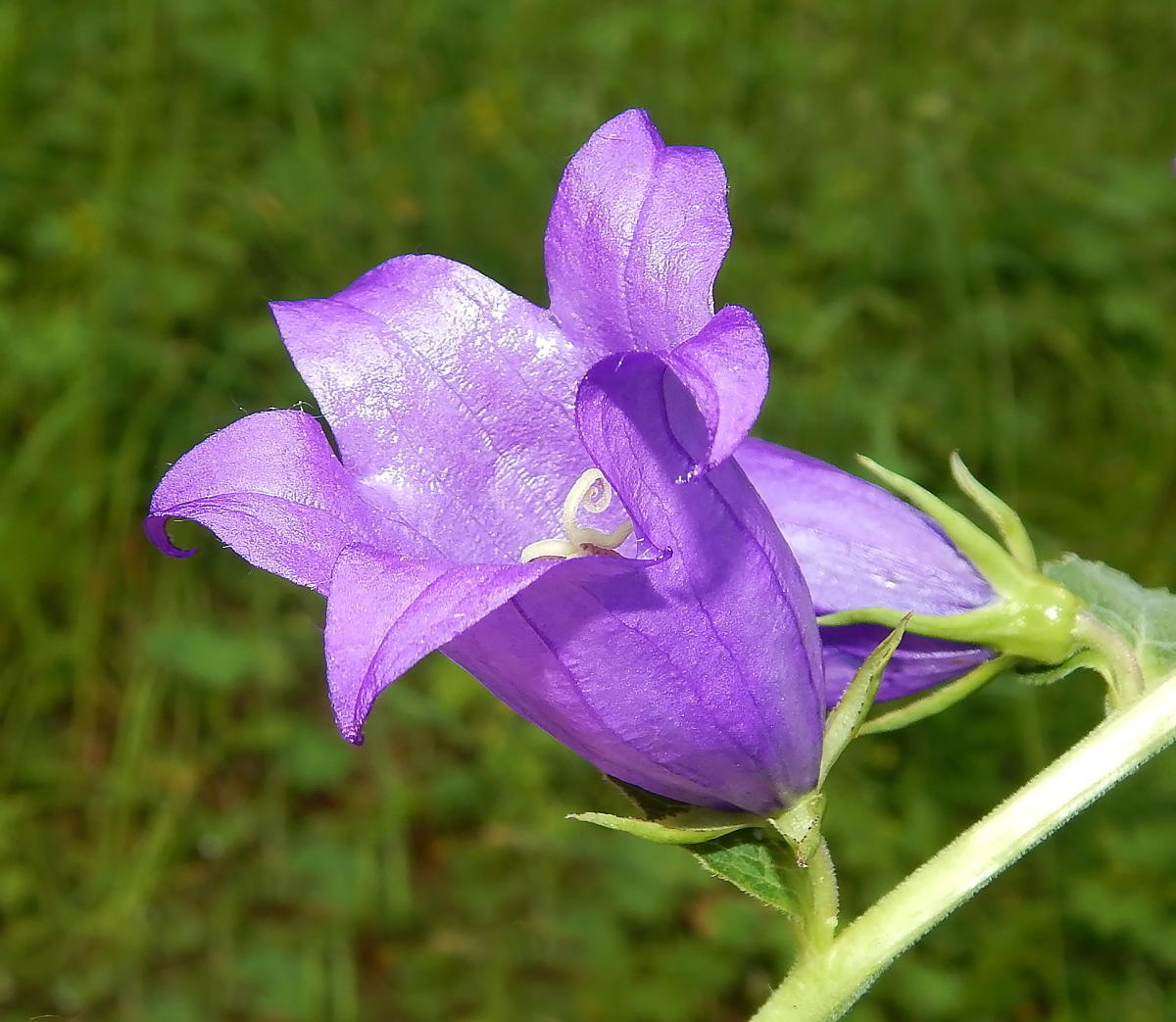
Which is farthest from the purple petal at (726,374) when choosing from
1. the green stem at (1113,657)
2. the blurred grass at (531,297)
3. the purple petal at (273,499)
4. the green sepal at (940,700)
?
the blurred grass at (531,297)

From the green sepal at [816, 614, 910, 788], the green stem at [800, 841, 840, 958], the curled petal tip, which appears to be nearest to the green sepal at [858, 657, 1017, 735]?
the green sepal at [816, 614, 910, 788]

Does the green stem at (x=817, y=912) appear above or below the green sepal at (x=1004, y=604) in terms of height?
below

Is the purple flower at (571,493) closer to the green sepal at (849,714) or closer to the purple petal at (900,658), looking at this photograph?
the green sepal at (849,714)

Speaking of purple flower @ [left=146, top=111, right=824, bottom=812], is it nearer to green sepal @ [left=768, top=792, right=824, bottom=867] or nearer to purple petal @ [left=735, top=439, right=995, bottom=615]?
green sepal @ [left=768, top=792, right=824, bottom=867]

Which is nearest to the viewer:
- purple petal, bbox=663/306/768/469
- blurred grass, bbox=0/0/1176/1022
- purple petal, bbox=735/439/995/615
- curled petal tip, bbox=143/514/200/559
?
purple petal, bbox=663/306/768/469

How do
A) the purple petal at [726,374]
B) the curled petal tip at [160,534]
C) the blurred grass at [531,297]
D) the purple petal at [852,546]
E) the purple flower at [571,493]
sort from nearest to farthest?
the purple petal at [726,374] → the purple flower at [571,493] → the curled petal tip at [160,534] → the purple petal at [852,546] → the blurred grass at [531,297]

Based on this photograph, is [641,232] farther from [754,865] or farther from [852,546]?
[754,865]

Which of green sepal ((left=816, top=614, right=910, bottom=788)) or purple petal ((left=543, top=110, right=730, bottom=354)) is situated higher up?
purple petal ((left=543, top=110, right=730, bottom=354))

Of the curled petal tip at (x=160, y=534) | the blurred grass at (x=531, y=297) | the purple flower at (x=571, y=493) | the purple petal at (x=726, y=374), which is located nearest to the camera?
the purple petal at (x=726, y=374)
